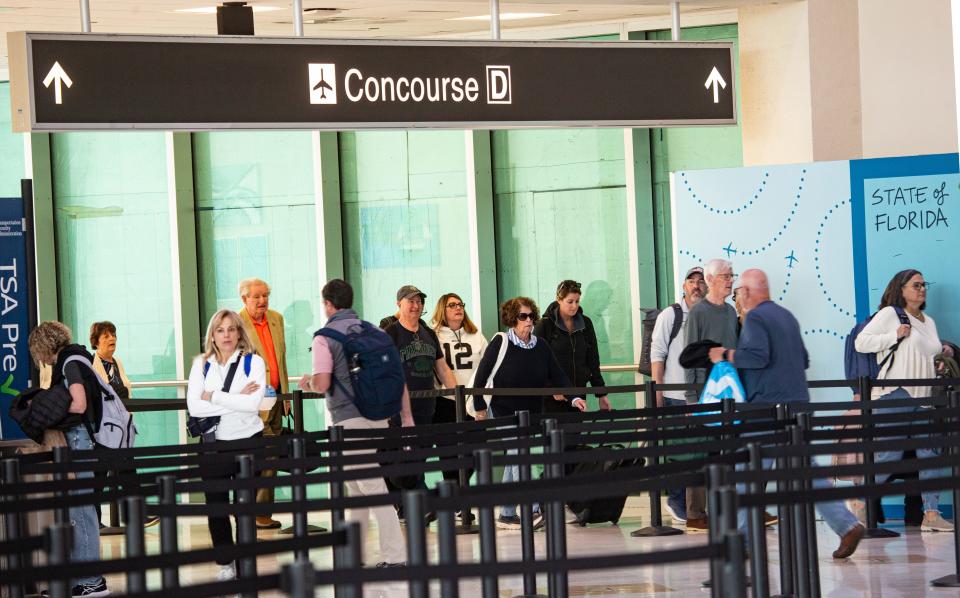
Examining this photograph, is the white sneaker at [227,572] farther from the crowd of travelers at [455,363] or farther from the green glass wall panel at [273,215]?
the green glass wall panel at [273,215]

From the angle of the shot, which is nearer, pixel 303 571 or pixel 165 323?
pixel 303 571

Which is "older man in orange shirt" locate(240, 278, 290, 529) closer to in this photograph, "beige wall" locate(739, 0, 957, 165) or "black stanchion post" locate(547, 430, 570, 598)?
"beige wall" locate(739, 0, 957, 165)

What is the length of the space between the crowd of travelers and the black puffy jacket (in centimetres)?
1

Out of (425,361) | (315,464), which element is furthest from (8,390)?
(315,464)

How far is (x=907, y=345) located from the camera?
966cm

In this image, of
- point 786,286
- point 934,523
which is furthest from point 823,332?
point 934,523

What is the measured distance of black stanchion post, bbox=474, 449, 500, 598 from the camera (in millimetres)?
4867

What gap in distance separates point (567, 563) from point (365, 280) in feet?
32.2

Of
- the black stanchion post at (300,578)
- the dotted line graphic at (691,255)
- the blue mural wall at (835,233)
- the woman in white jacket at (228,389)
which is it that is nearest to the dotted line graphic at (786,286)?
the blue mural wall at (835,233)

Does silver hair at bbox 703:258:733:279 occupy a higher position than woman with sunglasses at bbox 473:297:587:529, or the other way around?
silver hair at bbox 703:258:733:279

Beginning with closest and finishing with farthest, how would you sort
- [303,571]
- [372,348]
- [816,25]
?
[303,571] < [372,348] < [816,25]

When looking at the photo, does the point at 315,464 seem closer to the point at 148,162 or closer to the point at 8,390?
the point at 8,390

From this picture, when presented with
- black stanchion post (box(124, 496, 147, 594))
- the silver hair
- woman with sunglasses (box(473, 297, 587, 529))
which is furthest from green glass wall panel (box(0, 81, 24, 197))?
black stanchion post (box(124, 496, 147, 594))

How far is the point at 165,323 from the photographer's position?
13.5 meters
